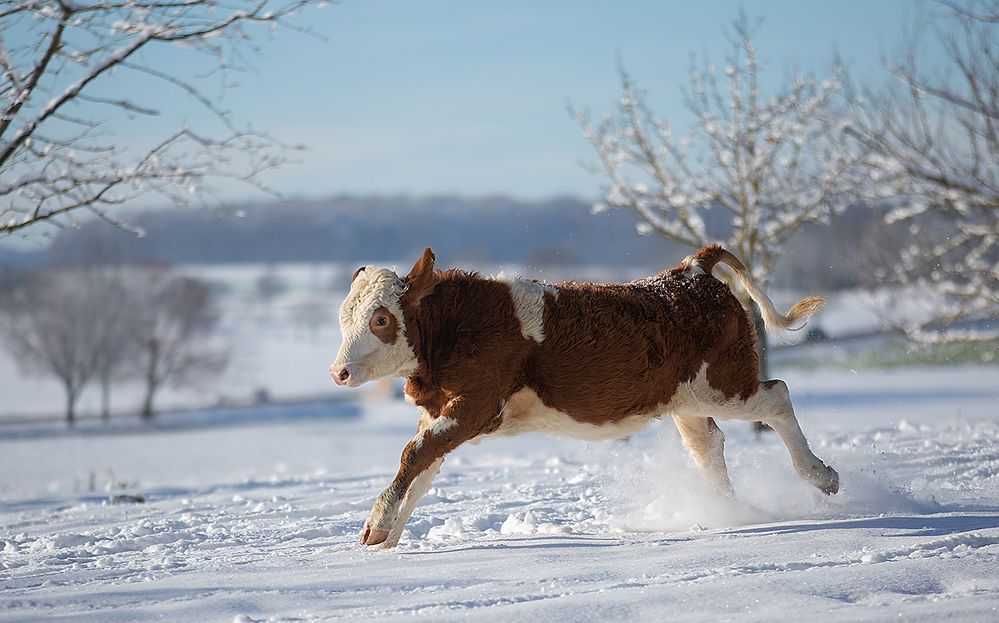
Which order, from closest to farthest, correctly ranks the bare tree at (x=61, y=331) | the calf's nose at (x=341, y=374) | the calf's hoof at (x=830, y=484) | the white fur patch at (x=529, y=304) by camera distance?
1. the calf's nose at (x=341, y=374)
2. the white fur patch at (x=529, y=304)
3. the calf's hoof at (x=830, y=484)
4. the bare tree at (x=61, y=331)

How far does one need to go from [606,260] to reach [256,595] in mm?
88527

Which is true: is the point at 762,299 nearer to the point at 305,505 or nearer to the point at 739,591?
the point at 739,591

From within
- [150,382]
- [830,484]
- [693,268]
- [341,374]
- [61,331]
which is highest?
[693,268]

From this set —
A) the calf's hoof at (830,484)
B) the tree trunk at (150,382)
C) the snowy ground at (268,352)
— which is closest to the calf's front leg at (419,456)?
the calf's hoof at (830,484)

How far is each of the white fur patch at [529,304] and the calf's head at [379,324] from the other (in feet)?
1.56

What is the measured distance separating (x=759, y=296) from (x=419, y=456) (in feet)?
7.89

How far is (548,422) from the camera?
5.17 meters

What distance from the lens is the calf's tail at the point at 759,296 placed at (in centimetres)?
574

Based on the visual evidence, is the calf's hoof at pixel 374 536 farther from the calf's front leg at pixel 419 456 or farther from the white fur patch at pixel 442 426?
the white fur patch at pixel 442 426

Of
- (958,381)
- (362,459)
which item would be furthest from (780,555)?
(958,381)

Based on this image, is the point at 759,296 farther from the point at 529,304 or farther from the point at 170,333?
the point at 170,333

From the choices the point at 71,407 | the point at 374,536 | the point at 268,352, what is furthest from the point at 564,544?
the point at 268,352

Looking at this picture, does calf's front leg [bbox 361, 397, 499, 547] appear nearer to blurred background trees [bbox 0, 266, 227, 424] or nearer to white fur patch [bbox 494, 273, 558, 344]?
white fur patch [bbox 494, 273, 558, 344]

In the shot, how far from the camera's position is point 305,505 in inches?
269
